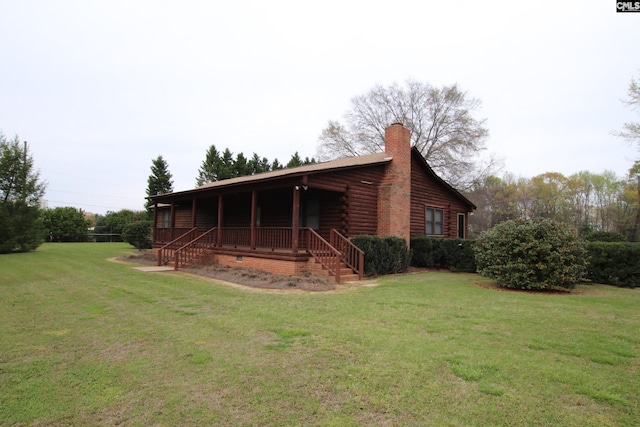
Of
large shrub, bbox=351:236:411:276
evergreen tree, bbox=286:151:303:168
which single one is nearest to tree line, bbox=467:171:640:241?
evergreen tree, bbox=286:151:303:168

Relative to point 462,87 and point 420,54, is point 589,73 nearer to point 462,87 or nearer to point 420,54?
point 420,54

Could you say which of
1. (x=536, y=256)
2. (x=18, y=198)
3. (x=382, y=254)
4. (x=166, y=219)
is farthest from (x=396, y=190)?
(x=18, y=198)

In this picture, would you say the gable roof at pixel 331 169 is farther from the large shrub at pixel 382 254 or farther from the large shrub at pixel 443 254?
the large shrub at pixel 443 254

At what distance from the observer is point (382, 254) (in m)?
12.8

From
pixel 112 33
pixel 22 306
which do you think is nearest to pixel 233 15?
pixel 112 33

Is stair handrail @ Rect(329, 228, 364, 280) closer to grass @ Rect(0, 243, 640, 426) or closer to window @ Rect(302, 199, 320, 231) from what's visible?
window @ Rect(302, 199, 320, 231)

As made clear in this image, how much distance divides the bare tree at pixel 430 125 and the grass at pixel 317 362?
91.3 ft

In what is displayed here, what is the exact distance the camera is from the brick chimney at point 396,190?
14.8 metres

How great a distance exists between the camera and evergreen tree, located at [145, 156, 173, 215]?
135ft

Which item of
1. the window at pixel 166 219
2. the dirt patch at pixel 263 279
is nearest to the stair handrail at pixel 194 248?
the dirt patch at pixel 263 279

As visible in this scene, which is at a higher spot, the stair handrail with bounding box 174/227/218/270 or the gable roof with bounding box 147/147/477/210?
the gable roof with bounding box 147/147/477/210

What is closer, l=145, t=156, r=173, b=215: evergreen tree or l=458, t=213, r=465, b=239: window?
l=458, t=213, r=465, b=239: window

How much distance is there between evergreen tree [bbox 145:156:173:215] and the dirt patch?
3026 centimetres

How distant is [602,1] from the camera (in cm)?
974
